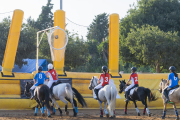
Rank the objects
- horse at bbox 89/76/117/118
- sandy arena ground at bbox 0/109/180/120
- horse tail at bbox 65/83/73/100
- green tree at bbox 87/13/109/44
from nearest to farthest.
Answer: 1. horse at bbox 89/76/117/118
2. sandy arena ground at bbox 0/109/180/120
3. horse tail at bbox 65/83/73/100
4. green tree at bbox 87/13/109/44

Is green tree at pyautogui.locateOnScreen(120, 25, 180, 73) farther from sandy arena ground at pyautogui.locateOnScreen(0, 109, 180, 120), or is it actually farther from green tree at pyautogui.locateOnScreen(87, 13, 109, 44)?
green tree at pyautogui.locateOnScreen(87, 13, 109, 44)

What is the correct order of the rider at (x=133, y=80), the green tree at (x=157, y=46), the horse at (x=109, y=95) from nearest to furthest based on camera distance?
the horse at (x=109, y=95)
the rider at (x=133, y=80)
the green tree at (x=157, y=46)

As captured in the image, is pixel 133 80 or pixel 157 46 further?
pixel 157 46

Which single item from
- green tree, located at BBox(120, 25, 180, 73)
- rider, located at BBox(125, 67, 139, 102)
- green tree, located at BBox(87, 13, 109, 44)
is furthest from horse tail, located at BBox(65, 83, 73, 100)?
green tree, located at BBox(87, 13, 109, 44)

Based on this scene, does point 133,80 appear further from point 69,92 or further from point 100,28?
point 100,28

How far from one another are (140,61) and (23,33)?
16.0 meters

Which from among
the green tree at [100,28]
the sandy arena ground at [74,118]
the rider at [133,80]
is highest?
the green tree at [100,28]

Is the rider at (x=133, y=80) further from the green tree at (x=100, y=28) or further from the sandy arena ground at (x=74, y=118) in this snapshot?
the green tree at (x=100, y=28)

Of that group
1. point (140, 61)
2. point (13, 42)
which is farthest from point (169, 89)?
point (140, 61)

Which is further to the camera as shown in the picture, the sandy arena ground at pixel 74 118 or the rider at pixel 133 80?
the rider at pixel 133 80

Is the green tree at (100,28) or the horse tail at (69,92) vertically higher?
the green tree at (100,28)

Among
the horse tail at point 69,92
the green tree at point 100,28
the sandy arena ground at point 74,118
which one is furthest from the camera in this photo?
the green tree at point 100,28

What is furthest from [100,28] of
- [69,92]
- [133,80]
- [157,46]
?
[69,92]

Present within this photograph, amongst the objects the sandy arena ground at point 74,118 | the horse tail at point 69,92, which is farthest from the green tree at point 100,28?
→ the horse tail at point 69,92
